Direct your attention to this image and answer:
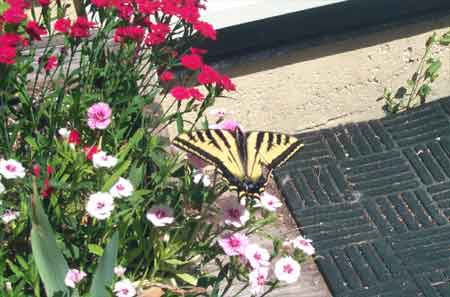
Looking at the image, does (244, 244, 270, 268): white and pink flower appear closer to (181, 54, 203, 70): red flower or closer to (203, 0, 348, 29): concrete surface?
(181, 54, 203, 70): red flower

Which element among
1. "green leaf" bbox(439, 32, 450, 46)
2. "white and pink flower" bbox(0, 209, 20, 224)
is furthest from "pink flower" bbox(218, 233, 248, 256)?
→ "green leaf" bbox(439, 32, 450, 46)

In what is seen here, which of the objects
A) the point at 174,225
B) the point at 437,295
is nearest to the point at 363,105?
the point at 437,295

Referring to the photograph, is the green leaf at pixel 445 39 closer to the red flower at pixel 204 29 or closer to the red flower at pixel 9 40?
the red flower at pixel 204 29

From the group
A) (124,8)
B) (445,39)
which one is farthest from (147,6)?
(445,39)

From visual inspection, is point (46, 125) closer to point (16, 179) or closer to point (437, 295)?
point (16, 179)

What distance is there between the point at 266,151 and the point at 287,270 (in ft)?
1.22

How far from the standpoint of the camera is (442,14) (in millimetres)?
4434

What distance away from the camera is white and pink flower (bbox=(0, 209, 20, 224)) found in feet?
8.41

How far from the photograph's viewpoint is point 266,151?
2633mm

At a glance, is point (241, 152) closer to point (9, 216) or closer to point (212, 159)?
point (212, 159)

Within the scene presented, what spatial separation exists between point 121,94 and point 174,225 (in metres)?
0.56

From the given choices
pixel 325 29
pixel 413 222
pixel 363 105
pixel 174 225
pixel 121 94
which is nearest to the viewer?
pixel 174 225

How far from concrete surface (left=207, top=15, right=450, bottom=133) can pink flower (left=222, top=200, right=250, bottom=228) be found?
172 cm

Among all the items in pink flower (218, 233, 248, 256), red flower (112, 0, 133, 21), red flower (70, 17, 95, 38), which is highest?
red flower (112, 0, 133, 21)
